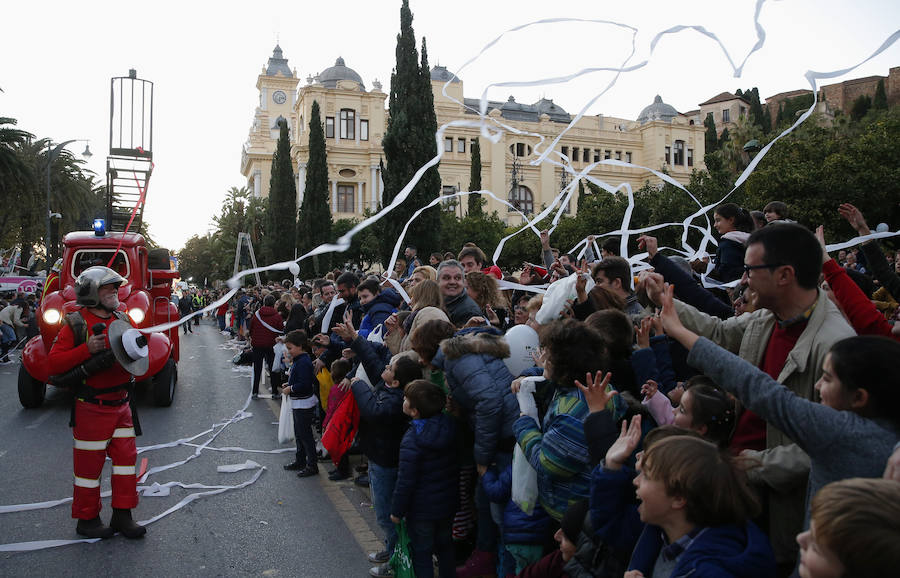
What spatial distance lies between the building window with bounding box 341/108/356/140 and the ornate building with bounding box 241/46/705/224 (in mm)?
86

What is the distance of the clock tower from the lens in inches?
2527

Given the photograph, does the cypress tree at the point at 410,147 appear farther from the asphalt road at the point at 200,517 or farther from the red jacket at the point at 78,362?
the red jacket at the point at 78,362

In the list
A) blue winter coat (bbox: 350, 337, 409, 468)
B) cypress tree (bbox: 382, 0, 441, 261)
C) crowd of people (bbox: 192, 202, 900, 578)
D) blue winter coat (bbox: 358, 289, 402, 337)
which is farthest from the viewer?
cypress tree (bbox: 382, 0, 441, 261)

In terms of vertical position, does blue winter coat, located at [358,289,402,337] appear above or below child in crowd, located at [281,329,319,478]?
above

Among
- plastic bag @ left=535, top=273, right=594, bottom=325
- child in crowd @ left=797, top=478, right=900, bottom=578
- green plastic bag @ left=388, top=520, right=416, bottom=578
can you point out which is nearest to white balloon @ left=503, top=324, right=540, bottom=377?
plastic bag @ left=535, top=273, right=594, bottom=325

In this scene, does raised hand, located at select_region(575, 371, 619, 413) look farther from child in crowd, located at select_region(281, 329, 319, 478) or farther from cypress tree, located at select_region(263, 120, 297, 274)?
cypress tree, located at select_region(263, 120, 297, 274)

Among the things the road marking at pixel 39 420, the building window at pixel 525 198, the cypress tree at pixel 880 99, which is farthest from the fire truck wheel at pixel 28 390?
the cypress tree at pixel 880 99

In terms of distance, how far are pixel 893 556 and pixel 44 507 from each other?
19.8 ft

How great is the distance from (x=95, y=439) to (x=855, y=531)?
4920 millimetres

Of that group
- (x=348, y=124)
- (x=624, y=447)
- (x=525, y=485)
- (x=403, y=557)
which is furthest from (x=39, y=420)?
(x=348, y=124)

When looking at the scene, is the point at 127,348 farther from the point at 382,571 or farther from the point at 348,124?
the point at 348,124

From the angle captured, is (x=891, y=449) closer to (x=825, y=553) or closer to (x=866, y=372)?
(x=866, y=372)

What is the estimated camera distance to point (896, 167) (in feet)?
66.4

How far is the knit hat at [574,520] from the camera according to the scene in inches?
110
